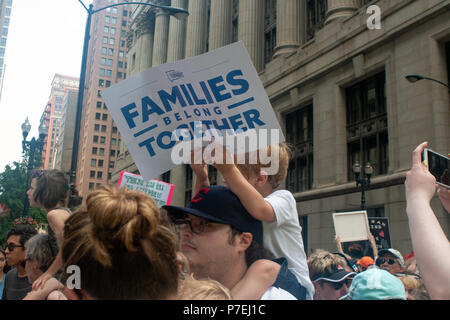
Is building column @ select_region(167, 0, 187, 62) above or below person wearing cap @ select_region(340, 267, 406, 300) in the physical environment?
above

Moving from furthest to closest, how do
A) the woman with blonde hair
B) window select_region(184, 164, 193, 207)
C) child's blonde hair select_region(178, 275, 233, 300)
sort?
window select_region(184, 164, 193, 207), child's blonde hair select_region(178, 275, 233, 300), the woman with blonde hair

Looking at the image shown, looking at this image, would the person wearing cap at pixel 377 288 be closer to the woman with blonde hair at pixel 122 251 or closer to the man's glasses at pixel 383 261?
the woman with blonde hair at pixel 122 251

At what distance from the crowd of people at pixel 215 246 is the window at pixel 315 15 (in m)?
26.0

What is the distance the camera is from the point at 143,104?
12.0 ft

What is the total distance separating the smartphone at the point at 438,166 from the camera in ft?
7.33

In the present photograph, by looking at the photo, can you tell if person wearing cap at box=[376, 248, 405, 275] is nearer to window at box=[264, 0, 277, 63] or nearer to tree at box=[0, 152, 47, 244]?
window at box=[264, 0, 277, 63]

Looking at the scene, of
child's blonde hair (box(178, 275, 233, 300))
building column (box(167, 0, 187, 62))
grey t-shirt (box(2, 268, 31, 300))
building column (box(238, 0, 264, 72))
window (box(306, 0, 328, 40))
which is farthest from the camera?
building column (box(167, 0, 187, 62))

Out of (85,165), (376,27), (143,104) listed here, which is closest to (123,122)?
(143,104)

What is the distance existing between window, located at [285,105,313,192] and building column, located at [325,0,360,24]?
18.0ft

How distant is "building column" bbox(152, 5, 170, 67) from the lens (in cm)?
4894

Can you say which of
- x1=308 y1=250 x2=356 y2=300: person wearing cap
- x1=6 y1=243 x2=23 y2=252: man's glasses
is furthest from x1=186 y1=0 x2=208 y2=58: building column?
x1=308 y1=250 x2=356 y2=300: person wearing cap

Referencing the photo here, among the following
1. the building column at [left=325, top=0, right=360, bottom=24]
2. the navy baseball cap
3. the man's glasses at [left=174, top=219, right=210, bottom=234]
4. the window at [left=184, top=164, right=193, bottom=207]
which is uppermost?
the building column at [left=325, top=0, right=360, bottom=24]
